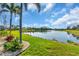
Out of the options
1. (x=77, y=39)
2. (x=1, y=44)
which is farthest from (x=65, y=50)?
(x=1, y=44)

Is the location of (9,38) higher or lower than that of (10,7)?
lower

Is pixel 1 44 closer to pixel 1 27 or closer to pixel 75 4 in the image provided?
pixel 1 27

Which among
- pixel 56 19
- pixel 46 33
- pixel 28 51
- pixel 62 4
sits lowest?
pixel 28 51

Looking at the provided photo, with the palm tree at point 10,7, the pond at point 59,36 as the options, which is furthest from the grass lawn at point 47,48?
the palm tree at point 10,7

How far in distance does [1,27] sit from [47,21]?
542mm

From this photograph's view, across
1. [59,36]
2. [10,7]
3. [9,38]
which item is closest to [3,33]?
[9,38]

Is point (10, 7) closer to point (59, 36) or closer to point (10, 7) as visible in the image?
point (10, 7)

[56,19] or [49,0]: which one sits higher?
[49,0]

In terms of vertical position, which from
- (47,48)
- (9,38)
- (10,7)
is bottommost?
(47,48)

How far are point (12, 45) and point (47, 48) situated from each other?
409 millimetres

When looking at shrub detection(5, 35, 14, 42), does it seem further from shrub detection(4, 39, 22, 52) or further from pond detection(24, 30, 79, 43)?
pond detection(24, 30, 79, 43)

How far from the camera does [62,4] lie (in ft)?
8.00

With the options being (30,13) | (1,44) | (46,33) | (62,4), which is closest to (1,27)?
(1,44)

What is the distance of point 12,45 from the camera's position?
2.45 meters
